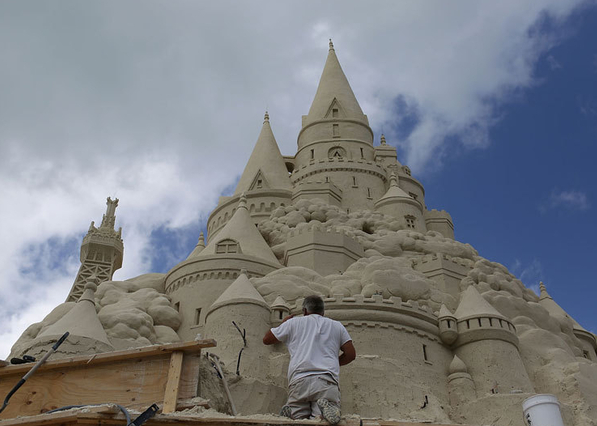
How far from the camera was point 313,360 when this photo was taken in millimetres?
6578

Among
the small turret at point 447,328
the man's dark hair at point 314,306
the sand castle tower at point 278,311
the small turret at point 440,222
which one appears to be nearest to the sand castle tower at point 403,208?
the small turret at point 440,222

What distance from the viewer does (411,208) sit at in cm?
3572

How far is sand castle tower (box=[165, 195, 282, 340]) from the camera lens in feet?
83.6

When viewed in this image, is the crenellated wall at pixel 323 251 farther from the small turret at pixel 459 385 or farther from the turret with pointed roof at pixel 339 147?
the small turret at pixel 459 385

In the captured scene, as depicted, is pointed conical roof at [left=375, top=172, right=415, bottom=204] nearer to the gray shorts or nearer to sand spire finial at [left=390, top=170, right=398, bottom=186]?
sand spire finial at [left=390, top=170, right=398, bottom=186]

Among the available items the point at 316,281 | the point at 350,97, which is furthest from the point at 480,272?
the point at 350,97

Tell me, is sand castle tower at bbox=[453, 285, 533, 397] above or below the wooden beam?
above

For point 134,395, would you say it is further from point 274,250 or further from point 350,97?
point 350,97

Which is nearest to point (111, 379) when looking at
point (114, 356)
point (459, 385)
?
point (114, 356)

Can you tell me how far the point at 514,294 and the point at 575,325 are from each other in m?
4.45

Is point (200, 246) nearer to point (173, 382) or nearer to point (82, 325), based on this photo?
point (82, 325)

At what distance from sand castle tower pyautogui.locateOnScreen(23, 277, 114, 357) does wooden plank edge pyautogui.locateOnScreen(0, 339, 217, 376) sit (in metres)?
8.09

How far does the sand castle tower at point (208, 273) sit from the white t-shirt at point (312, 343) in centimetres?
1836

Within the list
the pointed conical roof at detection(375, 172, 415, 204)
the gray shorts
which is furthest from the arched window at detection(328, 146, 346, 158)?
the gray shorts
